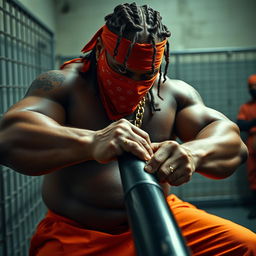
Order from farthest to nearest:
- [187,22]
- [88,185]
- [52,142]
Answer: [187,22], [88,185], [52,142]

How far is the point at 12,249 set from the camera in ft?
5.25

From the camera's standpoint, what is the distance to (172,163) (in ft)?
2.02

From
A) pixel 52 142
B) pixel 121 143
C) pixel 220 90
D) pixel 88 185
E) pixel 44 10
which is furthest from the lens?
pixel 220 90

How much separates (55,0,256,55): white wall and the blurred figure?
616 mm

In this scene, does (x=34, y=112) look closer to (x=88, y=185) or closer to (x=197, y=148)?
(x=88, y=185)

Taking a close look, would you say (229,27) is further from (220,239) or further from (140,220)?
(140,220)

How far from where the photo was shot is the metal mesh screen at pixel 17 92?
4.92 feet

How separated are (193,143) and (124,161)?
0.81 feet

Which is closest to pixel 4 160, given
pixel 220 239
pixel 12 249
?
pixel 220 239

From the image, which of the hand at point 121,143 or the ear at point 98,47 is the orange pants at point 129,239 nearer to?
the hand at point 121,143

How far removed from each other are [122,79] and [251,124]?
84.7 inches

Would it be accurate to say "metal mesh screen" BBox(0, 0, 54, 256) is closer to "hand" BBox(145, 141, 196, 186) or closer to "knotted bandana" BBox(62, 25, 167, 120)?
"knotted bandana" BBox(62, 25, 167, 120)

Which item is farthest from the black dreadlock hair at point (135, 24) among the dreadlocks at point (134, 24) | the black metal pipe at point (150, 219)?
the black metal pipe at point (150, 219)

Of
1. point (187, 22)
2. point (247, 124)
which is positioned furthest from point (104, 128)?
point (187, 22)
